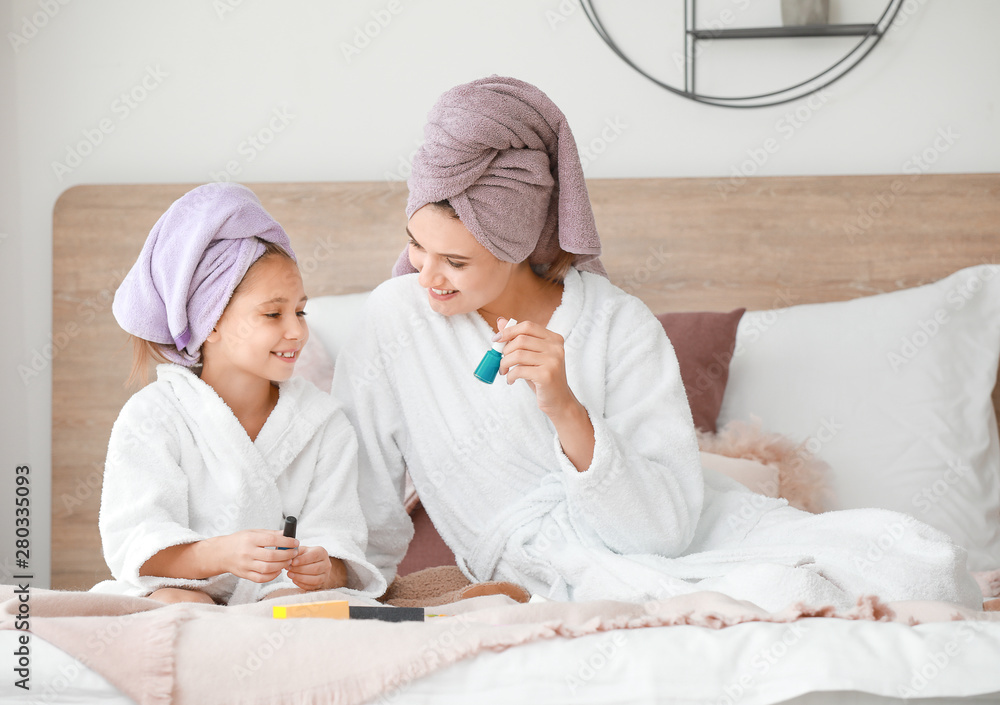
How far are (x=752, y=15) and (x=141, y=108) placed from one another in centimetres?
148

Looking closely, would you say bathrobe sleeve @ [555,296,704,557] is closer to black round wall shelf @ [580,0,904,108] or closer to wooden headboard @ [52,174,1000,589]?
wooden headboard @ [52,174,1000,589]

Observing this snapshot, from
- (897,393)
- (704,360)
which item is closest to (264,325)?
(704,360)

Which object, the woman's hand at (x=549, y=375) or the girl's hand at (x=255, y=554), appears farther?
the woman's hand at (x=549, y=375)

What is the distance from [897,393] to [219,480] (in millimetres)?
1358

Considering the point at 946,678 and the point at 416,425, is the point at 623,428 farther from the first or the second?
the point at 946,678

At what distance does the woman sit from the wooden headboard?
601mm

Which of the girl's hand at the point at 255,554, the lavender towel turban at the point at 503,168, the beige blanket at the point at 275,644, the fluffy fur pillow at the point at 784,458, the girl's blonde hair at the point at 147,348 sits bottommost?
the fluffy fur pillow at the point at 784,458

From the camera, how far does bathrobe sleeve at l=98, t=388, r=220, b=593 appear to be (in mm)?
1143

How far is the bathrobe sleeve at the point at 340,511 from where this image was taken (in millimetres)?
1265

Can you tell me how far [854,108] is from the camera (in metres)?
2.15

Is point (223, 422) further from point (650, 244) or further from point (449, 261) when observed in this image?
point (650, 244)

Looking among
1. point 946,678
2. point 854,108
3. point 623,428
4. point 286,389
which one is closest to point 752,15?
point 854,108

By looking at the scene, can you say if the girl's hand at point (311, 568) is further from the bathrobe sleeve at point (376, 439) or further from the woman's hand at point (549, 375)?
the woman's hand at point (549, 375)

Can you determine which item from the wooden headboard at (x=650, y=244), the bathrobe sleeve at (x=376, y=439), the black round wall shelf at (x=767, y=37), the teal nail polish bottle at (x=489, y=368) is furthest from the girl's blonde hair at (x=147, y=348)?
the black round wall shelf at (x=767, y=37)
